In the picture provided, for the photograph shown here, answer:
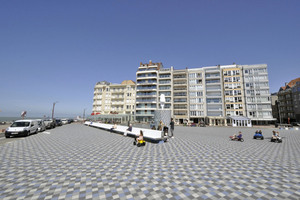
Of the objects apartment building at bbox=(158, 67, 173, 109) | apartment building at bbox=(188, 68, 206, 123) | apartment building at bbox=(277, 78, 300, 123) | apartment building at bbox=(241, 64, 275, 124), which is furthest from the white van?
apartment building at bbox=(277, 78, 300, 123)

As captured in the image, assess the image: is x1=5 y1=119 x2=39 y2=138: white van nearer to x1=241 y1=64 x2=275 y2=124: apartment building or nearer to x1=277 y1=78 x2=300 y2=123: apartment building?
x1=241 y1=64 x2=275 y2=124: apartment building

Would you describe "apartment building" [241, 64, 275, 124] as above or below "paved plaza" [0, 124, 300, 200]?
above

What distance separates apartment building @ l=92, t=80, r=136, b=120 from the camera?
62897mm

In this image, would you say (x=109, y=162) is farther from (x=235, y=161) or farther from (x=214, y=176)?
(x=235, y=161)

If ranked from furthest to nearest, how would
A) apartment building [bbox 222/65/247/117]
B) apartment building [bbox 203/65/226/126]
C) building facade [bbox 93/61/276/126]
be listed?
apartment building [bbox 203/65/226/126]
apartment building [bbox 222/65/247/117]
building facade [bbox 93/61/276/126]

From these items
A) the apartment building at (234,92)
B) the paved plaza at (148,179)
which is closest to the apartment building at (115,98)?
the apartment building at (234,92)

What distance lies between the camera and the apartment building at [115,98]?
62.9 m

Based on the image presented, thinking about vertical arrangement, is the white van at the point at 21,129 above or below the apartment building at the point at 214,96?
below

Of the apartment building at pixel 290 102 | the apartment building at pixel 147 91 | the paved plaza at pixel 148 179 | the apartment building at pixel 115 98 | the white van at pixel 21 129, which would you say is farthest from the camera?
the apartment building at pixel 115 98

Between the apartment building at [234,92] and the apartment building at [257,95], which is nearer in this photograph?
the apartment building at [257,95]

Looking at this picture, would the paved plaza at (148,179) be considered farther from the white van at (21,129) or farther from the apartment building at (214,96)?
the apartment building at (214,96)

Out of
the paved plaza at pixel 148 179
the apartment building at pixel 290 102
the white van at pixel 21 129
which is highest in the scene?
A: the apartment building at pixel 290 102

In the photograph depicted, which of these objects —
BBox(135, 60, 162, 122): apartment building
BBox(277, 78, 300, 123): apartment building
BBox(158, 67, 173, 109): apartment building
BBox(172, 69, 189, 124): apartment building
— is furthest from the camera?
BBox(158, 67, 173, 109): apartment building

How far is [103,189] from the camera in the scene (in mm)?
3924
